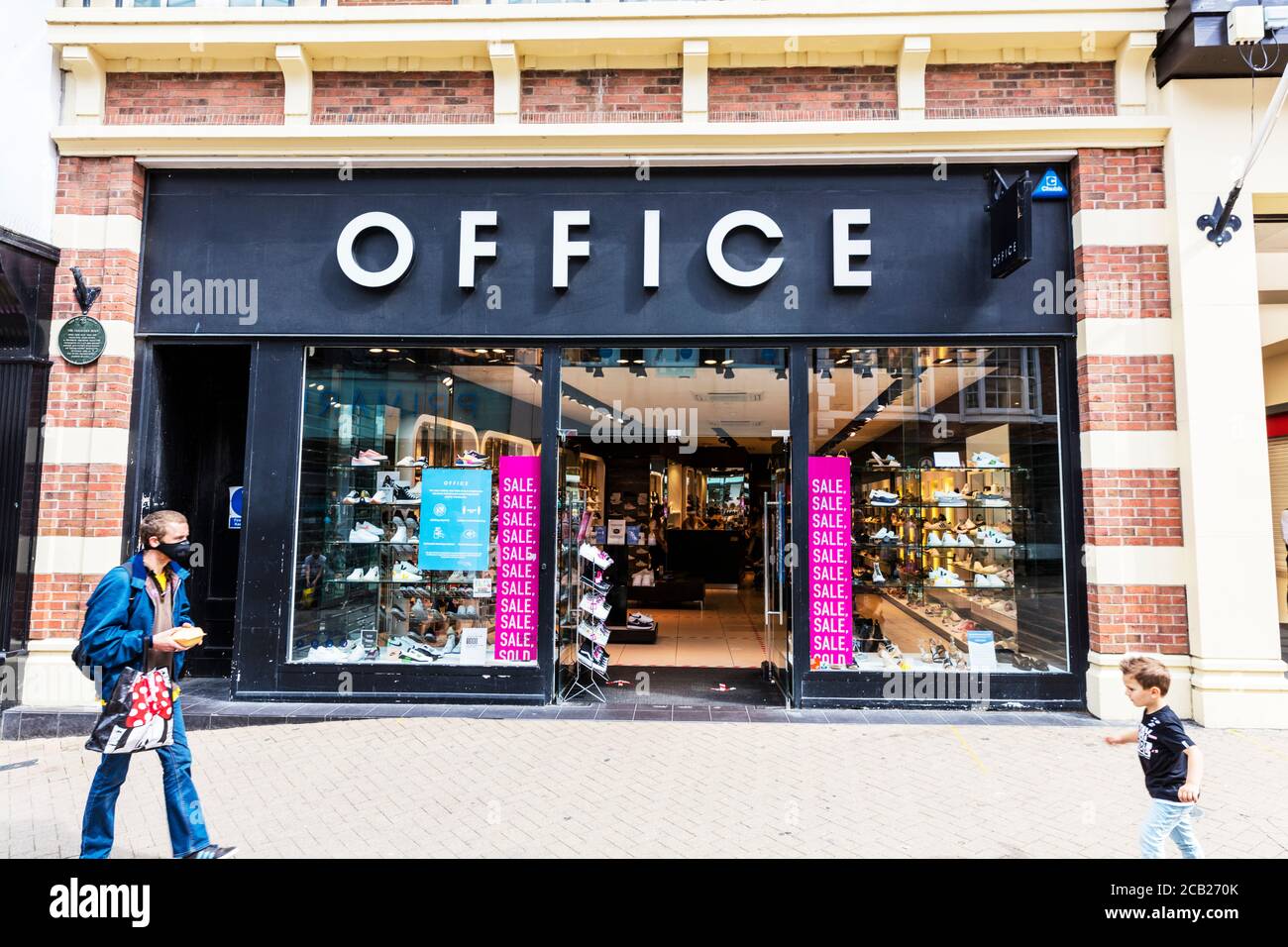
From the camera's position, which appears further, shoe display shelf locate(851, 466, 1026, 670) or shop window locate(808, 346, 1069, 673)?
shoe display shelf locate(851, 466, 1026, 670)

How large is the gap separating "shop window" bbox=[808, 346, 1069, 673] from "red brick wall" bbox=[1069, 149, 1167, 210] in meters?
1.50

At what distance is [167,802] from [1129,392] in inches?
312

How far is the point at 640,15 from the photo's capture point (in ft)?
20.7

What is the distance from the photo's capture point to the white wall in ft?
20.1

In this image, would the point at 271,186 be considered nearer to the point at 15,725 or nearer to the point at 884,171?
the point at 15,725

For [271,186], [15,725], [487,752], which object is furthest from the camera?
[271,186]

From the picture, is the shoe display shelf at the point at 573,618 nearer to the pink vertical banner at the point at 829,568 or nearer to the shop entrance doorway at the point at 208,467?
the pink vertical banner at the point at 829,568

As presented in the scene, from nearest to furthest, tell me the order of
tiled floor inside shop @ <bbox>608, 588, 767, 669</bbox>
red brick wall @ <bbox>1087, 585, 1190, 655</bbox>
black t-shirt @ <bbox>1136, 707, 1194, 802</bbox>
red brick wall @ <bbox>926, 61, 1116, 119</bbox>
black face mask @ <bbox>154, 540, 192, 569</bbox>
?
black t-shirt @ <bbox>1136, 707, 1194, 802</bbox> → black face mask @ <bbox>154, 540, 192, 569</bbox> → red brick wall @ <bbox>1087, 585, 1190, 655</bbox> → red brick wall @ <bbox>926, 61, 1116, 119</bbox> → tiled floor inside shop @ <bbox>608, 588, 767, 669</bbox>

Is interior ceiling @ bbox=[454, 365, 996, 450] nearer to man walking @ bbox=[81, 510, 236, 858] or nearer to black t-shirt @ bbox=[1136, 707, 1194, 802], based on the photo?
man walking @ bbox=[81, 510, 236, 858]

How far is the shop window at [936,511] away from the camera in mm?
6512

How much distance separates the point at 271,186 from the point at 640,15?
403 cm

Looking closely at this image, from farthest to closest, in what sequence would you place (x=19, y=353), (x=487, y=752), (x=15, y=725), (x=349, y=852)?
1. (x=19, y=353)
2. (x=15, y=725)
3. (x=487, y=752)
4. (x=349, y=852)

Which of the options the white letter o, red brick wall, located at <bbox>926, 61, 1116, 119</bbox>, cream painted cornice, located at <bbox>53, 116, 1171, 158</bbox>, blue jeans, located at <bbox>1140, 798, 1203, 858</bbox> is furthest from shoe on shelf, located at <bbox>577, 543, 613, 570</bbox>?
red brick wall, located at <bbox>926, 61, 1116, 119</bbox>

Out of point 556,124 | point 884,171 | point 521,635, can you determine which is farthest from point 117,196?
point 884,171
